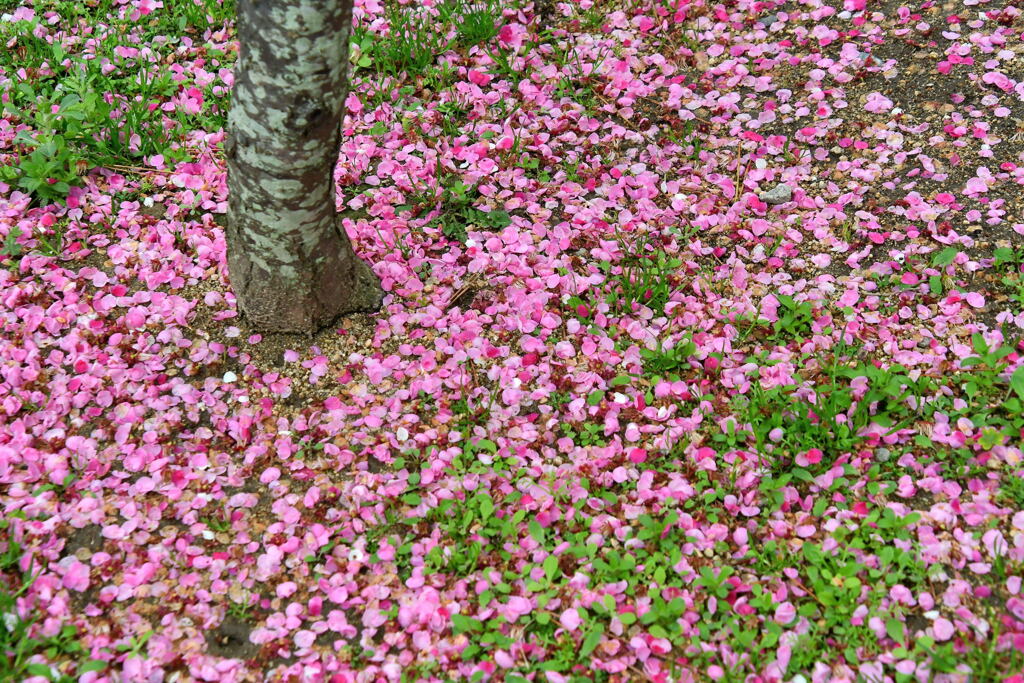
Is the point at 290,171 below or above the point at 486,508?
above

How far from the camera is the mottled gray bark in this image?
3.18m

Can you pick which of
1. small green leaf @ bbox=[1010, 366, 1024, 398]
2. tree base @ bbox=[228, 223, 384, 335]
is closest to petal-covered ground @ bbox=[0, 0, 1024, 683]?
small green leaf @ bbox=[1010, 366, 1024, 398]

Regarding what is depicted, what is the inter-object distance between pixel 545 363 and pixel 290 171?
4.59 ft

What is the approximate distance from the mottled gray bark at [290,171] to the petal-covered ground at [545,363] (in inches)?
8.3

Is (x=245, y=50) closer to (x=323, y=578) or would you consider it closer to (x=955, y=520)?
(x=323, y=578)

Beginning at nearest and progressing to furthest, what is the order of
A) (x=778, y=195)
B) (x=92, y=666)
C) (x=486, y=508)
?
(x=92, y=666) < (x=486, y=508) < (x=778, y=195)

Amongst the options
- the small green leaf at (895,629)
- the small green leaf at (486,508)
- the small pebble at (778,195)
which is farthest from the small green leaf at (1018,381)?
the small green leaf at (486,508)

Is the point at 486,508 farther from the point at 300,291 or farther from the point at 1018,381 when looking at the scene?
the point at 1018,381

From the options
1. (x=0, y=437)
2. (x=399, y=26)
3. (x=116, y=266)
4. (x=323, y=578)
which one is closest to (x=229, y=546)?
(x=323, y=578)

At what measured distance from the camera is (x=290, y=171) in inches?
138

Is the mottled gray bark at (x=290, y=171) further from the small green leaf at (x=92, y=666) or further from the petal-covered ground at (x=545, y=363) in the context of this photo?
the small green leaf at (x=92, y=666)

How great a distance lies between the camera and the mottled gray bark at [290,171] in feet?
10.4

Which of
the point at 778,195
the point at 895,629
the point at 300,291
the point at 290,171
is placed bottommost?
the point at 895,629

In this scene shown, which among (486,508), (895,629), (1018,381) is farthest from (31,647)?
(1018,381)
